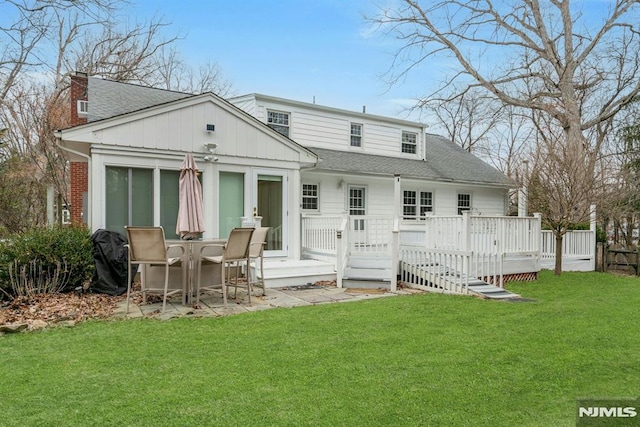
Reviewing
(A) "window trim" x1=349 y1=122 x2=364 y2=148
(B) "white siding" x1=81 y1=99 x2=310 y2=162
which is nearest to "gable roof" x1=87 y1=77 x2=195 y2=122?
(B) "white siding" x1=81 y1=99 x2=310 y2=162

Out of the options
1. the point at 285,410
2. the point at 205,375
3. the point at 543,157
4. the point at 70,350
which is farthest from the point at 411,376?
the point at 543,157

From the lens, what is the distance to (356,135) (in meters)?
14.8

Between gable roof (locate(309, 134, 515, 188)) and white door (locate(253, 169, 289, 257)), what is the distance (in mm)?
1717

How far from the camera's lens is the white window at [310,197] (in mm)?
12500

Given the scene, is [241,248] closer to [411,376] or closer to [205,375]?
[205,375]

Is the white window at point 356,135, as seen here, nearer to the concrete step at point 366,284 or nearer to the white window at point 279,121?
the white window at point 279,121

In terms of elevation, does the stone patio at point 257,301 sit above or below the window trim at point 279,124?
below

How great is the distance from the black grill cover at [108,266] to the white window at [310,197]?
5.89 m

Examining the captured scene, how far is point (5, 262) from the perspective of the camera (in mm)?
6648

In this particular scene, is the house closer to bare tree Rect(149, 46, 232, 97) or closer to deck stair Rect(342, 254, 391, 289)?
deck stair Rect(342, 254, 391, 289)

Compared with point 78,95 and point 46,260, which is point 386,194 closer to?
point 78,95

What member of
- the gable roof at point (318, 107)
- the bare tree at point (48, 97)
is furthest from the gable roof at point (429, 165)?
the bare tree at point (48, 97)

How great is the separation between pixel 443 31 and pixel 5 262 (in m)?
17.9

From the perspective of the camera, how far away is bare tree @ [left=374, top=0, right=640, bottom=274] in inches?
674
